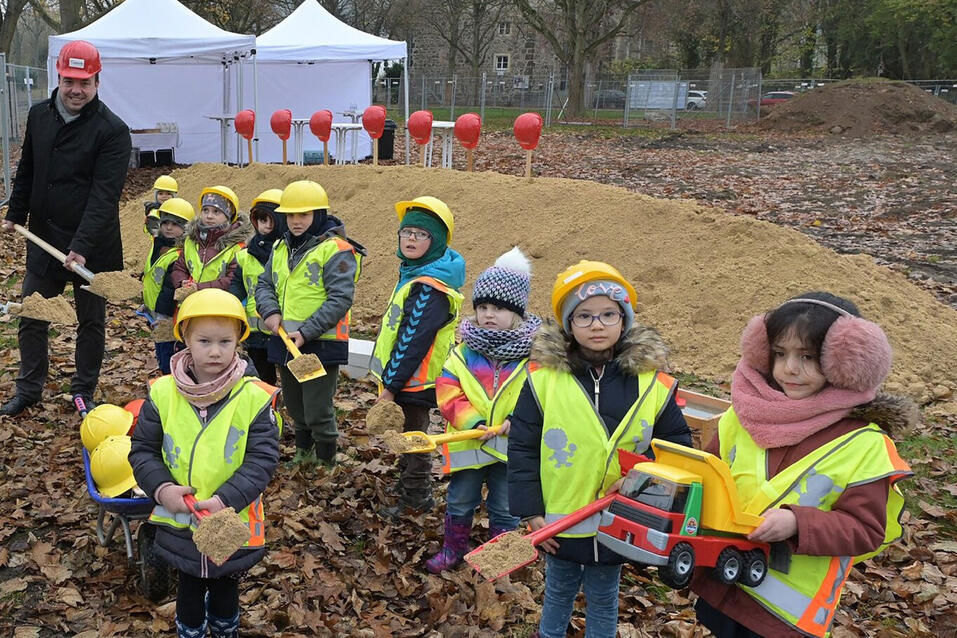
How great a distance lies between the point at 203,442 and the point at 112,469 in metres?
1.03

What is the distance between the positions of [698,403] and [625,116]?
28.6 m

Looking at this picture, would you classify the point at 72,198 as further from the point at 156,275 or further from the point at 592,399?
the point at 592,399

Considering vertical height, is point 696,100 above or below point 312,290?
above

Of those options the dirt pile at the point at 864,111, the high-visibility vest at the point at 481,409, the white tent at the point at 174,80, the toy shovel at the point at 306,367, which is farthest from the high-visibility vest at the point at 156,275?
the dirt pile at the point at 864,111

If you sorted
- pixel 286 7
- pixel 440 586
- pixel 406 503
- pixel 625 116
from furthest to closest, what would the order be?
pixel 286 7 → pixel 625 116 → pixel 406 503 → pixel 440 586

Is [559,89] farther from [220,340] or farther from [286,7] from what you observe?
[220,340]

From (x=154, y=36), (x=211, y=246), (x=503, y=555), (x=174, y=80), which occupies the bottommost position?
(x=503, y=555)

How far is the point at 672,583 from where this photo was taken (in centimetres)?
238

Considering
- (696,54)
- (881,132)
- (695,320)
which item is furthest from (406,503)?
(696,54)

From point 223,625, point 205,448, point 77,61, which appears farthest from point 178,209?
point 223,625

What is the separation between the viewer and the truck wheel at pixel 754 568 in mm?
2412

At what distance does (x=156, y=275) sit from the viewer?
590 centimetres

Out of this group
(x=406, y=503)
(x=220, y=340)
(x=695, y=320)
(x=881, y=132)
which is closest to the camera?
(x=220, y=340)

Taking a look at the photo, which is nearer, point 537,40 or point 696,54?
point 696,54
